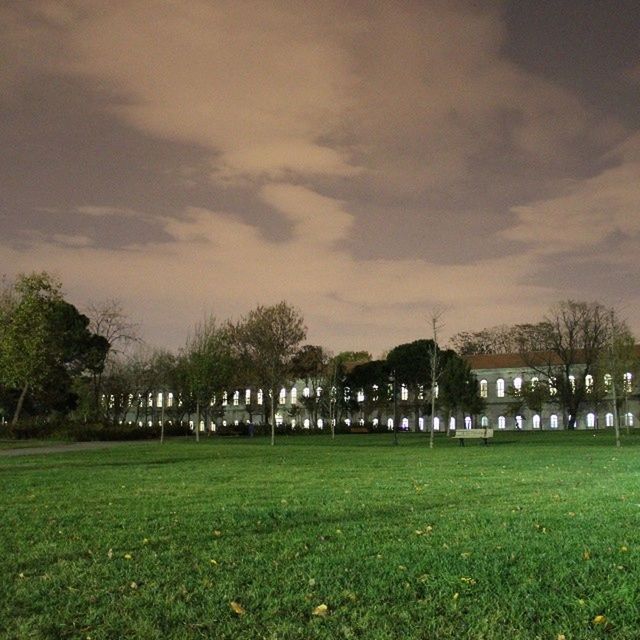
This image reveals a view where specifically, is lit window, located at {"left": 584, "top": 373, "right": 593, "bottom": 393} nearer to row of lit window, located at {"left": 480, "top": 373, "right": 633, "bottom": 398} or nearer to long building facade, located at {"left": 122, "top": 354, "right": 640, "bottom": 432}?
row of lit window, located at {"left": 480, "top": 373, "right": 633, "bottom": 398}

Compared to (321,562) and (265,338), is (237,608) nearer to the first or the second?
(321,562)

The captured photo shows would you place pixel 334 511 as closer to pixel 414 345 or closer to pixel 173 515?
pixel 173 515

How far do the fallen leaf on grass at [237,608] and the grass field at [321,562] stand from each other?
0.5 inches

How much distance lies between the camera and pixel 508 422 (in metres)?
102

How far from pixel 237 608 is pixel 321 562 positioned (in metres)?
1.60

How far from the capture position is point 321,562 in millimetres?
6852

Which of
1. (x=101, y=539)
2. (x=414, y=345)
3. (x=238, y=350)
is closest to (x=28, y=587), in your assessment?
(x=101, y=539)

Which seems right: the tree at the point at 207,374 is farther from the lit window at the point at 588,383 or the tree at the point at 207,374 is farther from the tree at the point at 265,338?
the lit window at the point at 588,383

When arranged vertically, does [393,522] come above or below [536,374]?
below

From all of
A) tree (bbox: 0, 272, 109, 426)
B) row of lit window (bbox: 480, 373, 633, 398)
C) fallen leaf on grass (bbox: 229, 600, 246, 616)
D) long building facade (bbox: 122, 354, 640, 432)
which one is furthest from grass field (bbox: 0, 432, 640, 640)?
long building facade (bbox: 122, 354, 640, 432)

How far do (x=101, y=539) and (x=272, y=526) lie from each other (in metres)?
2.04

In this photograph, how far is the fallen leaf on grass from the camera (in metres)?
5.30

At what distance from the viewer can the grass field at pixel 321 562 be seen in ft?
16.7

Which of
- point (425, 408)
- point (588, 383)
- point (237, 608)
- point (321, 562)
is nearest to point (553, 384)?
point (588, 383)
